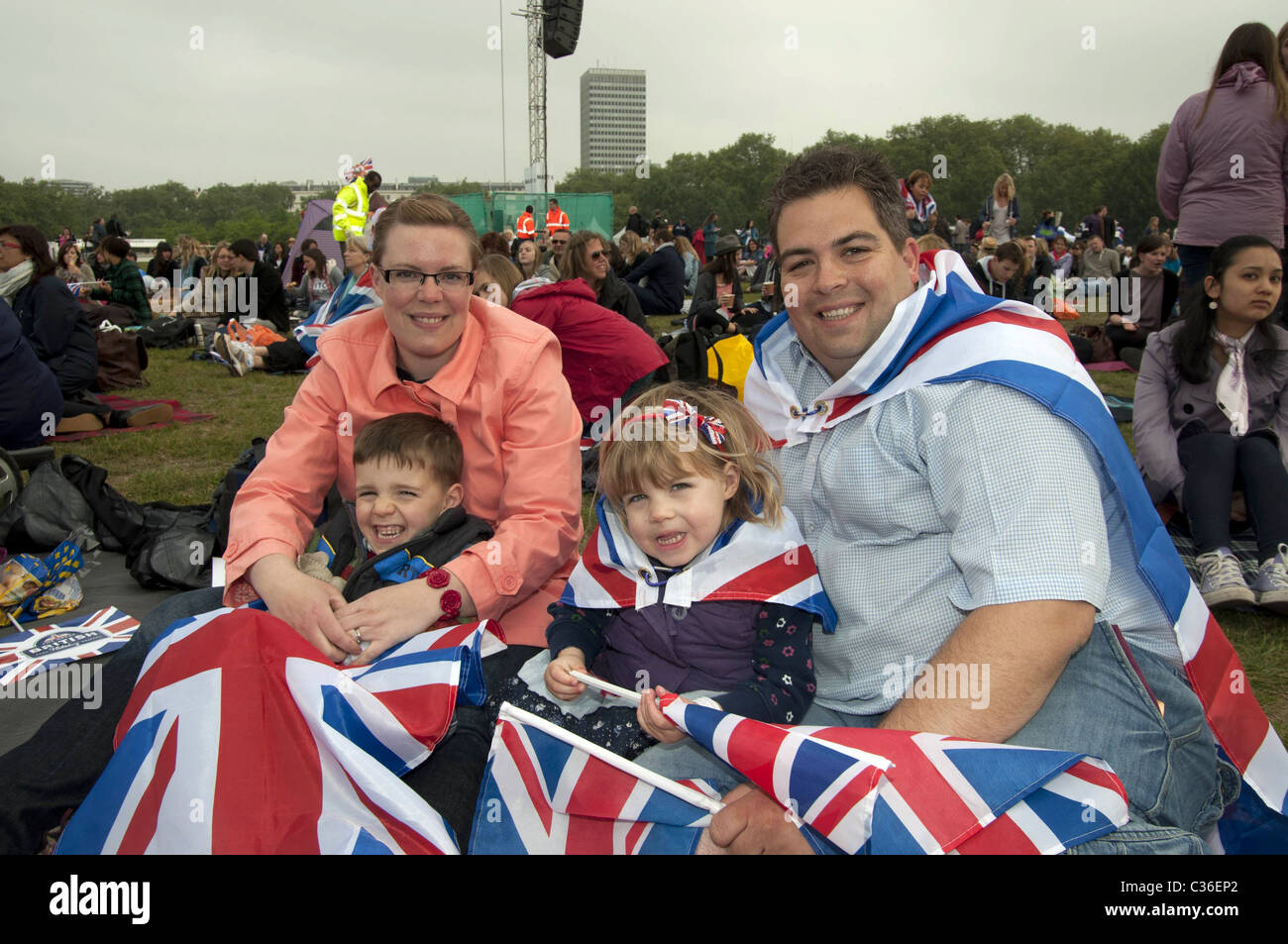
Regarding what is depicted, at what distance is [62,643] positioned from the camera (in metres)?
3.96

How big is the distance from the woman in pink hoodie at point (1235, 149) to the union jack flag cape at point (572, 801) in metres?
5.17

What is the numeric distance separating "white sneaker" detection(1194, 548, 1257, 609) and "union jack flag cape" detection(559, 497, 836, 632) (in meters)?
2.65

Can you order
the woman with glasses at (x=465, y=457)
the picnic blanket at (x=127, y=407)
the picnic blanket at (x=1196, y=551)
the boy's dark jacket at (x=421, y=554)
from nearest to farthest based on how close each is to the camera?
1. the woman with glasses at (x=465, y=457)
2. the boy's dark jacket at (x=421, y=554)
3. the picnic blanket at (x=1196, y=551)
4. the picnic blanket at (x=127, y=407)

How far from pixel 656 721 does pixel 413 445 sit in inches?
48.1

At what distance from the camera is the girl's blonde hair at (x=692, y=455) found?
2391mm

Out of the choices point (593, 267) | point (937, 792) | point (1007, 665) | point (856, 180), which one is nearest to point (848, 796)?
point (937, 792)

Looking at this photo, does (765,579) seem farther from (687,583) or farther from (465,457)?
(465,457)

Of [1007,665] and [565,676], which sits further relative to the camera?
[565,676]

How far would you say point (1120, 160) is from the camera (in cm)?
6294

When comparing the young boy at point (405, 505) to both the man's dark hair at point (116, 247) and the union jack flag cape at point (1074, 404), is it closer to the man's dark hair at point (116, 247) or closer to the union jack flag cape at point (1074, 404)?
the union jack flag cape at point (1074, 404)

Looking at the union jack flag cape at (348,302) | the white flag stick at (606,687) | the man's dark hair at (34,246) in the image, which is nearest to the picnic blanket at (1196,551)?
the white flag stick at (606,687)
